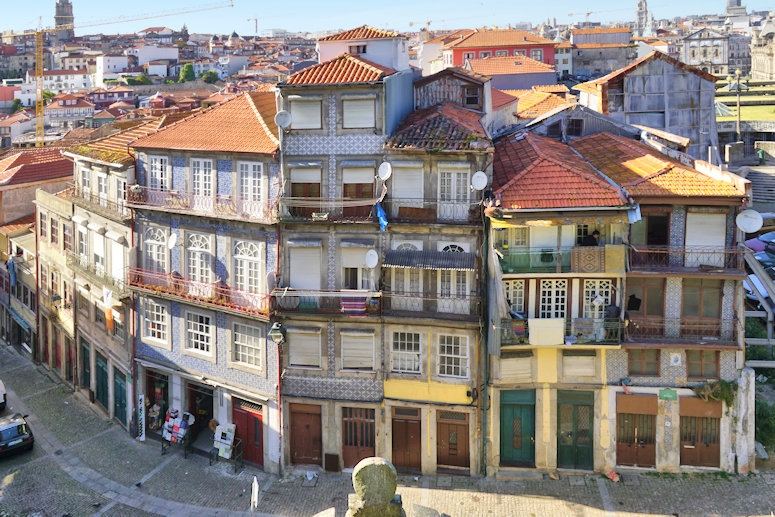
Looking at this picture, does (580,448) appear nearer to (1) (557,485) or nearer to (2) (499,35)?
(1) (557,485)

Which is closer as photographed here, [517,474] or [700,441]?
[700,441]

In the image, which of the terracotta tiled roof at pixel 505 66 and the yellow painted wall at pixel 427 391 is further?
the terracotta tiled roof at pixel 505 66

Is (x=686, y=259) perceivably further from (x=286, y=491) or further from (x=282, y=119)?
(x=286, y=491)

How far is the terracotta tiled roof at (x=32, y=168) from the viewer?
140 ft

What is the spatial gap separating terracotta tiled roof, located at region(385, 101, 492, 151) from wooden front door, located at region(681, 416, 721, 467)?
1194 centimetres

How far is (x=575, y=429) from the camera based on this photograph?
28.1m

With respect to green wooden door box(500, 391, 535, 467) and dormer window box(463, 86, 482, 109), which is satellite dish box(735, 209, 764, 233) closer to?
green wooden door box(500, 391, 535, 467)

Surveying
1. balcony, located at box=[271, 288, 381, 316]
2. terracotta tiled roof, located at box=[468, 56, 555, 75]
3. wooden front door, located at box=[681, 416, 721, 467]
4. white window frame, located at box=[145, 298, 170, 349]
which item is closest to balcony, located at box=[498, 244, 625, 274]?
balcony, located at box=[271, 288, 381, 316]

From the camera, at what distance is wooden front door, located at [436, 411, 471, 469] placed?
28.3m

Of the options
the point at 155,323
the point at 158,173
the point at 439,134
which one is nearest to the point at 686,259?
the point at 439,134

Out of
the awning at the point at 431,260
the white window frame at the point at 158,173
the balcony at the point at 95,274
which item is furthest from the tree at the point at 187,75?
the awning at the point at 431,260

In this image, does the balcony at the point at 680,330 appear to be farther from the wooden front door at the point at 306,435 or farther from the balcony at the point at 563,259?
the wooden front door at the point at 306,435

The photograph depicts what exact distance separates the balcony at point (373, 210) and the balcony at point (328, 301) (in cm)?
254

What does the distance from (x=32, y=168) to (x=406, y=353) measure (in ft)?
86.6
